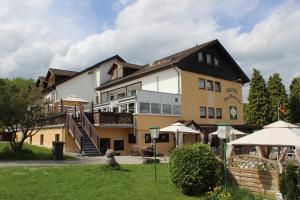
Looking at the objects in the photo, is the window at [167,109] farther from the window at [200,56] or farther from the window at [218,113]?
the window at [218,113]

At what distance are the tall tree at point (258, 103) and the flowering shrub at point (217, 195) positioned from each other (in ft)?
127

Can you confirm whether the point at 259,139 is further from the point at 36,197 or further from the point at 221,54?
the point at 221,54

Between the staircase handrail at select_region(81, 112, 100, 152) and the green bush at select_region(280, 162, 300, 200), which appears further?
the staircase handrail at select_region(81, 112, 100, 152)

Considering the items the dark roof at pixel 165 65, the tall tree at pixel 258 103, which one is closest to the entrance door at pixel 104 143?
the dark roof at pixel 165 65

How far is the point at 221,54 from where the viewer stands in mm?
37781

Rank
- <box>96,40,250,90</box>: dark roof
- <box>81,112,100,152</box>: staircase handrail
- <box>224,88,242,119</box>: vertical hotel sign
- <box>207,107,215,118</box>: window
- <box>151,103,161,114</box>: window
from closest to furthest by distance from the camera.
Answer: <box>81,112,100,152</box>: staircase handrail → <box>151,103,161,114</box>: window → <box>96,40,250,90</box>: dark roof → <box>207,107,215,118</box>: window → <box>224,88,242,119</box>: vertical hotel sign

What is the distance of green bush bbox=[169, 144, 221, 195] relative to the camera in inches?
462

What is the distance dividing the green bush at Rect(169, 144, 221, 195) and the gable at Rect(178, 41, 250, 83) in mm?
19806

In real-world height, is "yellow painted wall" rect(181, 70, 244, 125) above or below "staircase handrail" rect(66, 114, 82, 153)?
above

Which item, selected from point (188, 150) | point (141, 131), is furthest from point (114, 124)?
point (188, 150)

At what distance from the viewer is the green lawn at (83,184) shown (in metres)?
11.0

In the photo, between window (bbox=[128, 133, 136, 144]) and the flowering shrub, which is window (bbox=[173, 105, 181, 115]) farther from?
the flowering shrub

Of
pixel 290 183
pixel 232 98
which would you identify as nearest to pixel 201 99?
pixel 232 98

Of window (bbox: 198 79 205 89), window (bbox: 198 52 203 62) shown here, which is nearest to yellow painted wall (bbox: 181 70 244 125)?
window (bbox: 198 79 205 89)
